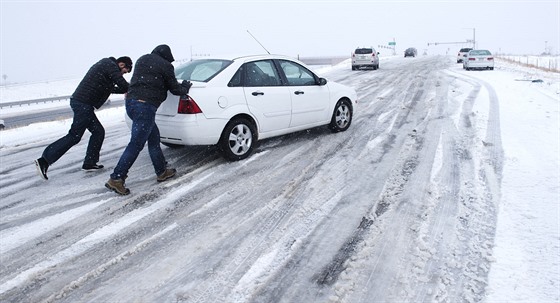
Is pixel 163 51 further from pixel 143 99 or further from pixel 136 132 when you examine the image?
pixel 136 132

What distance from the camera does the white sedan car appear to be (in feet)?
17.4

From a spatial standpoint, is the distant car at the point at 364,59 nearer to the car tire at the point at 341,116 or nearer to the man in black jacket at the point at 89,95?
the car tire at the point at 341,116

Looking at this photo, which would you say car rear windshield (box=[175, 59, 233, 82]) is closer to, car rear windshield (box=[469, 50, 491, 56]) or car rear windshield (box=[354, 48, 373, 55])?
car rear windshield (box=[354, 48, 373, 55])

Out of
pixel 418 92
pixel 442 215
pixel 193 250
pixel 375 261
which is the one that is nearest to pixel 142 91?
pixel 193 250

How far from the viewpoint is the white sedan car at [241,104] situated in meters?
5.30

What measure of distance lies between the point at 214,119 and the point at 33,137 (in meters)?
5.97

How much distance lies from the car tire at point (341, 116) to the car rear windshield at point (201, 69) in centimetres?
254

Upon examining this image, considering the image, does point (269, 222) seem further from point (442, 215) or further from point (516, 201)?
point (516, 201)

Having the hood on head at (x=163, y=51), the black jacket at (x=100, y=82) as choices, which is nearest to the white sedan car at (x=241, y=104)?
the hood on head at (x=163, y=51)

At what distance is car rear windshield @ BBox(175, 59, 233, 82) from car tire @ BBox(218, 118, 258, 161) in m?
0.76

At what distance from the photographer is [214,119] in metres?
5.39

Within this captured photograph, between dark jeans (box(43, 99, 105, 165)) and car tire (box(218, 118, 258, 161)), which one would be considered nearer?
dark jeans (box(43, 99, 105, 165))

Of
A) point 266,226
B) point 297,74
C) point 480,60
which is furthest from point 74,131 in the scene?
point 480,60

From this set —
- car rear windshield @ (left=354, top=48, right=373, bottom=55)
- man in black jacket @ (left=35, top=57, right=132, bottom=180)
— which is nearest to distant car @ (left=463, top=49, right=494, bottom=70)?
car rear windshield @ (left=354, top=48, right=373, bottom=55)
